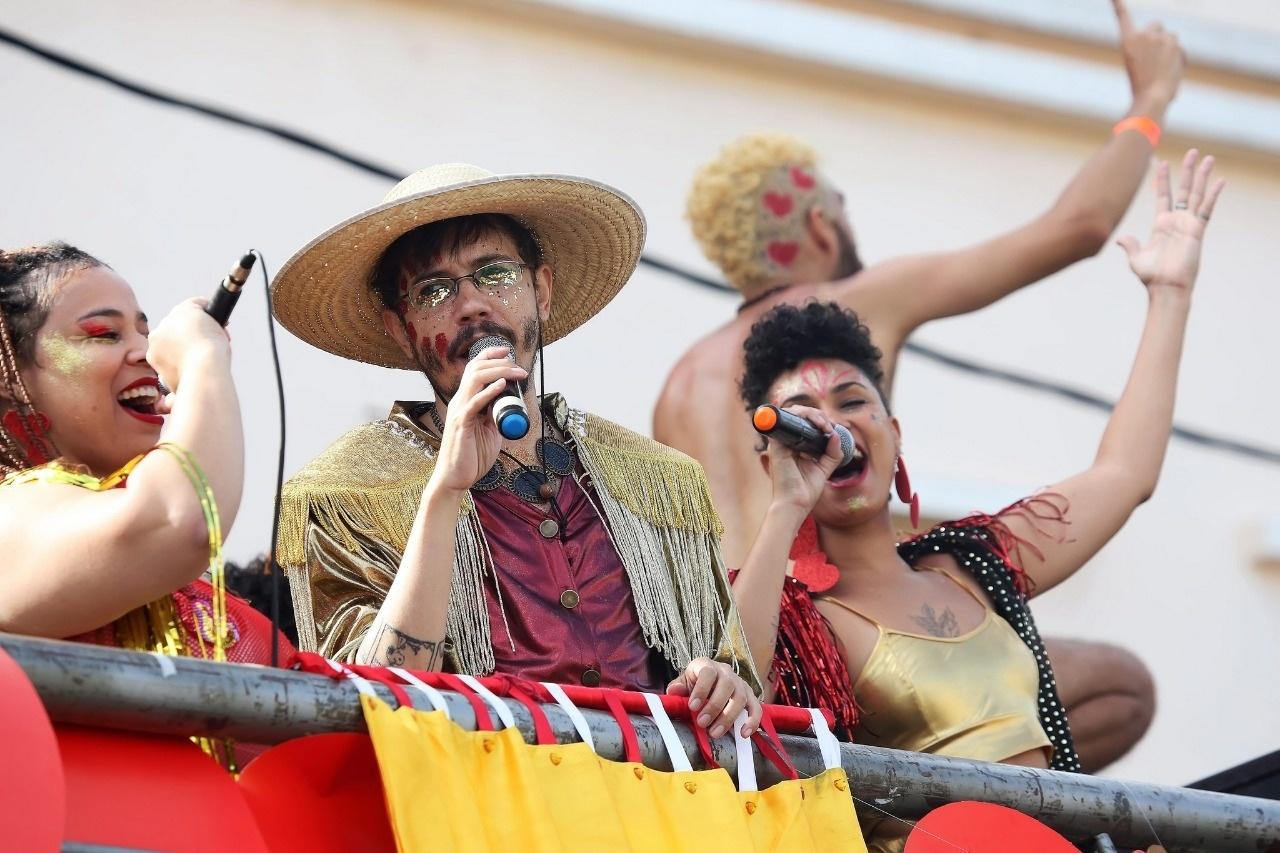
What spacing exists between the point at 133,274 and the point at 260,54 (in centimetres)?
72

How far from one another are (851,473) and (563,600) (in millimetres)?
942

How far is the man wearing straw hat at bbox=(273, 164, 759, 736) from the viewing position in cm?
278

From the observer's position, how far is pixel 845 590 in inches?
140

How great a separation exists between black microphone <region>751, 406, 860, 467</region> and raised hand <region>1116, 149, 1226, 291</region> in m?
1.14

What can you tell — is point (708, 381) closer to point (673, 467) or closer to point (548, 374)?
point (548, 374)

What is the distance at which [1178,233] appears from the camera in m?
4.27

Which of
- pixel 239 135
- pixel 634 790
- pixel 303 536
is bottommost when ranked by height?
pixel 634 790

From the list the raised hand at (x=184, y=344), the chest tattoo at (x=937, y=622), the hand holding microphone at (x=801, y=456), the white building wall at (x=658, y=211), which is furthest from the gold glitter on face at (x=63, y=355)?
the white building wall at (x=658, y=211)

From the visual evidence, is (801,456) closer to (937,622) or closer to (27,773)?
(937,622)

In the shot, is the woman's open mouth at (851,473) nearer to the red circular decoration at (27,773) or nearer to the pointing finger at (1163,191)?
the pointing finger at (1163,191)

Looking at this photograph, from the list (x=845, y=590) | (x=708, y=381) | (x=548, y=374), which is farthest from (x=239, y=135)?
(x=845, y=590)

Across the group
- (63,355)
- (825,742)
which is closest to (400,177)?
(63,355)

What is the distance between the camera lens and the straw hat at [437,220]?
2967mm

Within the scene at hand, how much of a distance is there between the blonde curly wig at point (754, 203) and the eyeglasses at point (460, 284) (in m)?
1.85
